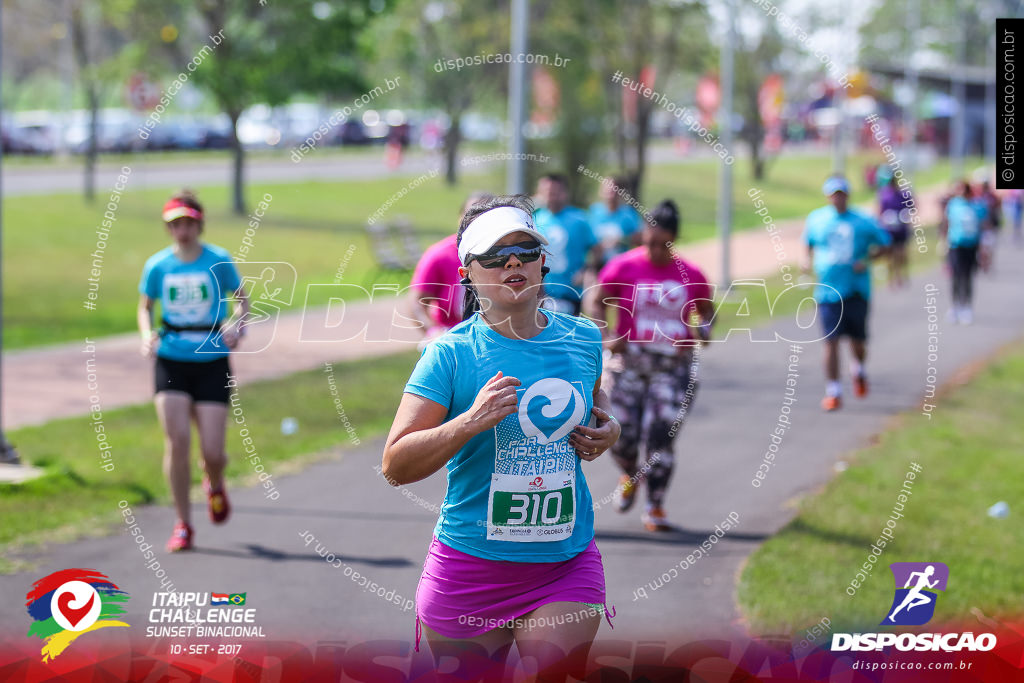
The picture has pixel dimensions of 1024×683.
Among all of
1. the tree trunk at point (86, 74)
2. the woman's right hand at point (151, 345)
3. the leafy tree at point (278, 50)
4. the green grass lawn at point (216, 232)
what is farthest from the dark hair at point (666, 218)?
the tree trunk at point (86, 74)

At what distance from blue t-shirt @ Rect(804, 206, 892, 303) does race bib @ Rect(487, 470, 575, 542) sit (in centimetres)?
733

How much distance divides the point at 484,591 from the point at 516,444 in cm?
44

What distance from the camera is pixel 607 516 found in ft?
25.0

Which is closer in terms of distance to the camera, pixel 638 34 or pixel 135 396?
pixel 135 396

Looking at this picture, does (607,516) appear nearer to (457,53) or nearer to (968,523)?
(968,523)

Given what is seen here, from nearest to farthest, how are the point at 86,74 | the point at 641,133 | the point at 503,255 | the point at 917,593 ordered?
the point at 503,255 < the point at 917,593 < the point at 86,74 < the point at 641,133

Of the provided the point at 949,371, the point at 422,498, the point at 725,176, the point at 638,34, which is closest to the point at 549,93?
the point at 725,176

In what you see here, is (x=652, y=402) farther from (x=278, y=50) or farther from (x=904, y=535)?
(x=278, y=50)

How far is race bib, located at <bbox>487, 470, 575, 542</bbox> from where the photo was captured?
11.5 feet

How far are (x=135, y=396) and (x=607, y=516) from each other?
5610 mm

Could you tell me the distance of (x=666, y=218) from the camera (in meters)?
6.99

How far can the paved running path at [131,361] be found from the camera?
1085cm

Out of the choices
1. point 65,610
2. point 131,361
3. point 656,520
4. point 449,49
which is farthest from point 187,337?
point 449,49

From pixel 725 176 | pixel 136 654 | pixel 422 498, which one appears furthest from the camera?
pixel 725 176
